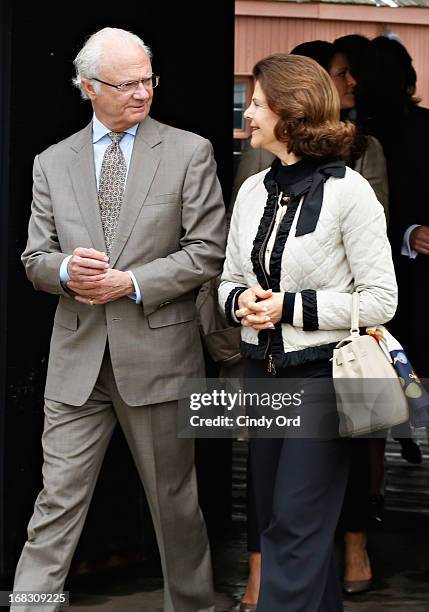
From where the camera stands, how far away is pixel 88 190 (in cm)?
434

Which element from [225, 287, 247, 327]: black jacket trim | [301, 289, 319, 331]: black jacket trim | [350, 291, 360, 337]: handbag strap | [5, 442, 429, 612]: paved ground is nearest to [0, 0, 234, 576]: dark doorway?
[5, 442, 429, 612]: paved ground

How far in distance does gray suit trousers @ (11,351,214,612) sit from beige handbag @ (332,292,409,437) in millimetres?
812

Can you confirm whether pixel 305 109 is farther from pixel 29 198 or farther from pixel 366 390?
pixel 29 198

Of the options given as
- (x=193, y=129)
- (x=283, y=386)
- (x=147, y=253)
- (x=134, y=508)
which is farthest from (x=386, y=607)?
(x=193, y=129)

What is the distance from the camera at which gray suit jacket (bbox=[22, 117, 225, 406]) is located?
4320mm

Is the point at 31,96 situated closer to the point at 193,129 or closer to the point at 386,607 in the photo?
the point at 193,129

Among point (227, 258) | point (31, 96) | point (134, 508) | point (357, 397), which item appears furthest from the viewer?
point (134, 508)

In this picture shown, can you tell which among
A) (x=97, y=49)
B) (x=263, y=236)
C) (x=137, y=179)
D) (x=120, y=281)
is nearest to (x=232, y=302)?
(x=263, y=236)

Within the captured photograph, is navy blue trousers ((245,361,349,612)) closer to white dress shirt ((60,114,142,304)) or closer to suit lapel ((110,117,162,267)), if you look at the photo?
suit lapel ((110,117,162,267))

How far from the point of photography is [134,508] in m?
5.39

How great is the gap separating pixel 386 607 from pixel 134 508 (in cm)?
110

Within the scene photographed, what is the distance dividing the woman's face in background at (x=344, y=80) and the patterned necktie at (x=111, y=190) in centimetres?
138

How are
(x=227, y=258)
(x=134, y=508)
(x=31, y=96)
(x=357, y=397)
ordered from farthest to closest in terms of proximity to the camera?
(x=134, y=508), (x=31, y=96), (x=227, y=258), (x=357, y=397)

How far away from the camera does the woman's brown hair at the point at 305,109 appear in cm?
401
